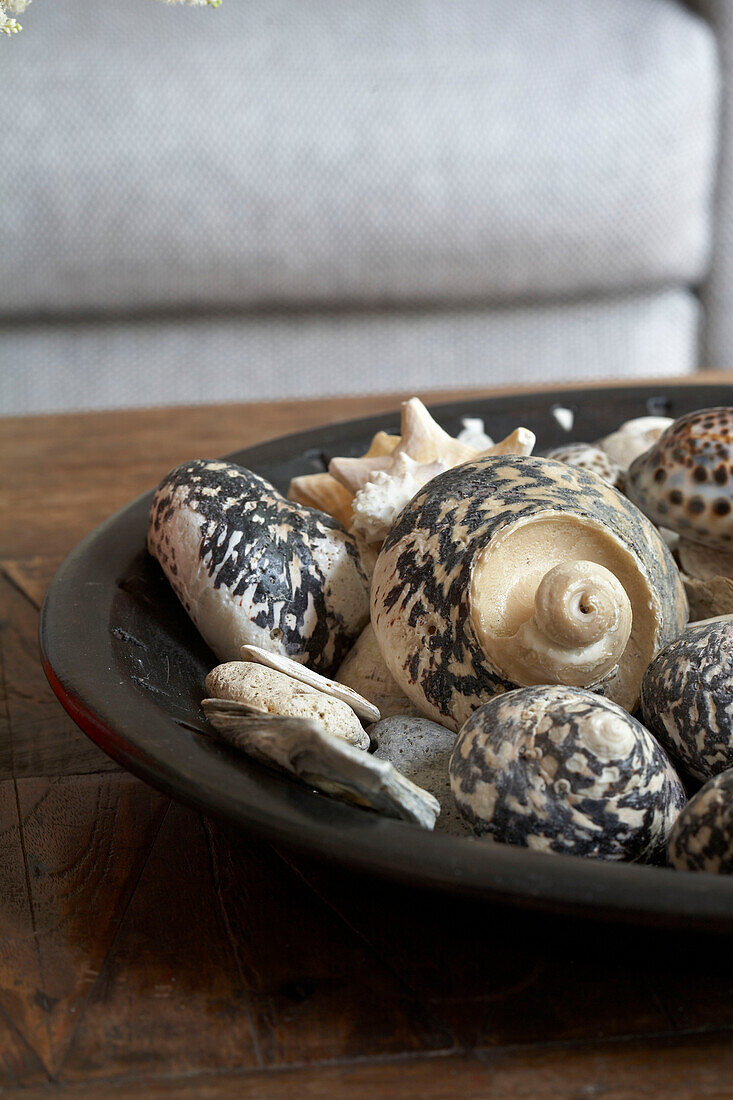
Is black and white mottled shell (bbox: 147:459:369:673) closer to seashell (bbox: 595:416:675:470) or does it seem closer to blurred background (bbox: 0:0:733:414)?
seashell (bbox: 595:416:675:470)

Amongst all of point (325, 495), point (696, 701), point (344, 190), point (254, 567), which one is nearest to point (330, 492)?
point (325, 495)

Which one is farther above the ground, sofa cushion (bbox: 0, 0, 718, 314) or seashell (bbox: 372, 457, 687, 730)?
sofa cushion (bbox: 0, 0, 718, 314)

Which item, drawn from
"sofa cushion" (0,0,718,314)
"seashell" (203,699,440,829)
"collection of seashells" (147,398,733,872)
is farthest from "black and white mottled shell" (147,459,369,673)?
"sofa cushion" (0,0,718,314)

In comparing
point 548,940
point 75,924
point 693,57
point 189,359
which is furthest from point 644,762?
point 693,57

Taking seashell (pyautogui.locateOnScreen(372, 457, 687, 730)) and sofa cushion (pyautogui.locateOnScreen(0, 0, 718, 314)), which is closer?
seashell (pyautogui.locateOnScreen(372, 457, 687, 730))

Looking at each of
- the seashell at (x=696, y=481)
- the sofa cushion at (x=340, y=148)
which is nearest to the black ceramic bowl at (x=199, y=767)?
the seashell at (x=696, y=481)

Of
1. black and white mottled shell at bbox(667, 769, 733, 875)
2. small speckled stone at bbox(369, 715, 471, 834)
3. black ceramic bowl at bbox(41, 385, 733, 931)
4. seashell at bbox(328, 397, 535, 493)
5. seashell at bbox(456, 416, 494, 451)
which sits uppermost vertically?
seashell at bbox(328, 397, 535, 493)

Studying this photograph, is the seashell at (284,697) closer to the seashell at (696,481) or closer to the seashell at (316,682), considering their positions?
the seashell at (316,682)

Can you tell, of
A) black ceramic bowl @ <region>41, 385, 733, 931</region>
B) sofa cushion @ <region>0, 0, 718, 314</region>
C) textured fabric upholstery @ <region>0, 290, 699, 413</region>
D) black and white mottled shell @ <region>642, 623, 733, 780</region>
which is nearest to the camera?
black ceramic bowl @ <region>41, 385, 733, 931</region>
